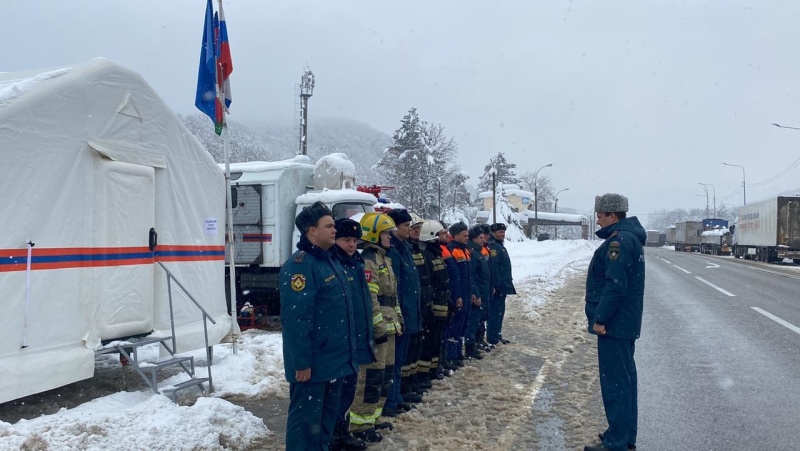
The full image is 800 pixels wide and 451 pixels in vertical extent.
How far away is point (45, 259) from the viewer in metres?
5.59

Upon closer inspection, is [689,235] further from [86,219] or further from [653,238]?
[86,219]

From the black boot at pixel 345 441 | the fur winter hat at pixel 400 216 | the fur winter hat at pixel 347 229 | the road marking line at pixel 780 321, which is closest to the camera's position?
the fur winter hat at pixel 347 229

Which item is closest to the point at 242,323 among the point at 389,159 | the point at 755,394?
the point at 755,394

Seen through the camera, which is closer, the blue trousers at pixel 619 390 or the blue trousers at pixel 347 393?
the blue trousers at pixel 347 393

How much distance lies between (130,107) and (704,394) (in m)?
7.18

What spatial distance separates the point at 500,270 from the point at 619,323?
201 inches

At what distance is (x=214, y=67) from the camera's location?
817 centimetres

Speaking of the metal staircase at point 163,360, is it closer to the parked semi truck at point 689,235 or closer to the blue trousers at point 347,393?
the blue trousers at point 347,393

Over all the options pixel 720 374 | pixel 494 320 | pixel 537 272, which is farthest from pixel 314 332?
pixel 537 272

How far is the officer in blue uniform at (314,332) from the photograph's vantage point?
4.10m

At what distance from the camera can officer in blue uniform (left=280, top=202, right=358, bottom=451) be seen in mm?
4102

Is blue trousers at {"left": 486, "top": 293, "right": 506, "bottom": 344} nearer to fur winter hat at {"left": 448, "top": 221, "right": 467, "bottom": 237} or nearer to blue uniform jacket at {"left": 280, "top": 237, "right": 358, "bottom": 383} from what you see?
fur winter hat at {"left": 448, "top": 221, "right": 467, "bottom": 237}

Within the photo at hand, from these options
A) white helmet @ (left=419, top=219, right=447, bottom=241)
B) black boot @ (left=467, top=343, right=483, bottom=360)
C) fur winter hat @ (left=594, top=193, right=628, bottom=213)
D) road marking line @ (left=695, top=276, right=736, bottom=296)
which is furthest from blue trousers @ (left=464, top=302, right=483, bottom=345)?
road marking line @ (left=695, top=276, right=736, bottom=296)

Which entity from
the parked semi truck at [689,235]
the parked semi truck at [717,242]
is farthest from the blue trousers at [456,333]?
the parked semi truck at [689,235]
